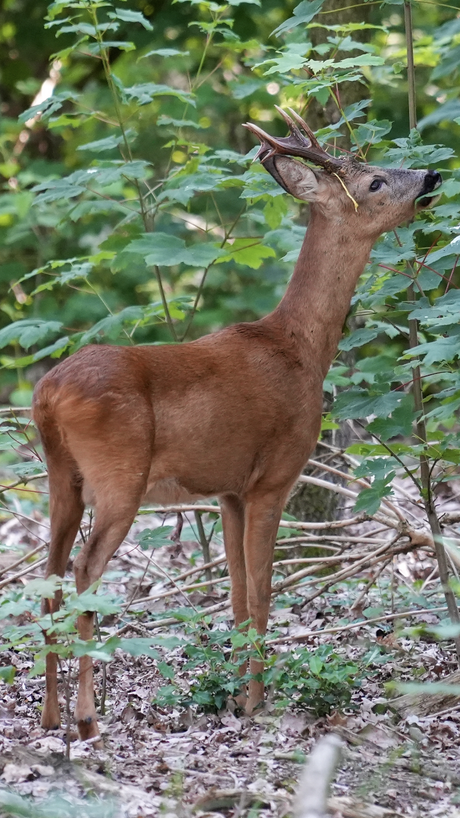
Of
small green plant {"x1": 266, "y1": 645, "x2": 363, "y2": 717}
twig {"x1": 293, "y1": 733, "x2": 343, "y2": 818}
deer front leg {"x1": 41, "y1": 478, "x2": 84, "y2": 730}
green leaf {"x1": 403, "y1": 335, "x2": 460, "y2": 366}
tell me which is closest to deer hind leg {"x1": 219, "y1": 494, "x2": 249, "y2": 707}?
small green plant {"x1": 266, "y1": 645, "x2": 363, "y2": 717}

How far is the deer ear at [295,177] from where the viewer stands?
5.13m

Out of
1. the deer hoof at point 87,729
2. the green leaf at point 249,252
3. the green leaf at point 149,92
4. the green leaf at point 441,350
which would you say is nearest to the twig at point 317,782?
the deer hoof at point 87,729

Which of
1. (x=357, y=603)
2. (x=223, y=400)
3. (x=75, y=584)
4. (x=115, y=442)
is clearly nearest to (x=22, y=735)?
(x=75, y=584)

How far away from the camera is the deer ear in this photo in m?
5.13

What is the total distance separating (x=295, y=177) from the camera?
5199mm

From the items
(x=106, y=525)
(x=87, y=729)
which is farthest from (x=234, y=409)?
(x=87, y=729)

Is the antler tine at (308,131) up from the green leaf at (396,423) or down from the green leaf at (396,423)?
up

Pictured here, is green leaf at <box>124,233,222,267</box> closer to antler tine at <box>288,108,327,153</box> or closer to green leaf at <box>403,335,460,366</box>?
antler tine at <box>288,108,327,153</box>

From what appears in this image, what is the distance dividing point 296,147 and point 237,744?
2.92 metres

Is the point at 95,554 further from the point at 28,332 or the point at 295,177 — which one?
the point at 295,177

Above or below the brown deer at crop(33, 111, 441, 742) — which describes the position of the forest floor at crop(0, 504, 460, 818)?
below

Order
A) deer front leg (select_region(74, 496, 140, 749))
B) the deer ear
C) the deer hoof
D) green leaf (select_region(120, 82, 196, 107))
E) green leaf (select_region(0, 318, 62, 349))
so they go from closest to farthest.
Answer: the deer hoof → deer front leg (select_region(74, 496, 140, 749)) → the deer ear → green leaf (select_region(0, 318, 62, 349)) → green leaf (select_region(120, 82, 196, 107))

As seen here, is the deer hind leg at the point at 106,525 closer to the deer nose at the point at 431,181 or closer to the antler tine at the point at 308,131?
the antler tine at the point at 308,131

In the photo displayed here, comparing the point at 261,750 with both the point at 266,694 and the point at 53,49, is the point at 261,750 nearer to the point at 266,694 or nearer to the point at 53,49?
the point at 266,694
